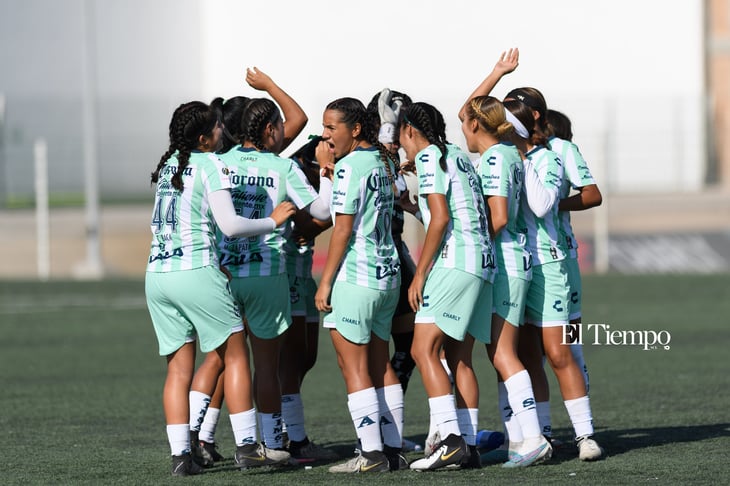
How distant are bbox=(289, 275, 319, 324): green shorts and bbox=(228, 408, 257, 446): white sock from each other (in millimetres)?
869

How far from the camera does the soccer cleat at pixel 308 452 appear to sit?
7.17 meters

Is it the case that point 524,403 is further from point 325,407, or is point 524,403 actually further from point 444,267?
point 325,407

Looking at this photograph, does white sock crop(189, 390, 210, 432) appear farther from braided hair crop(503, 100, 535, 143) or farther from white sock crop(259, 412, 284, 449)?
braided hair crop(503, 100, 535, 143)

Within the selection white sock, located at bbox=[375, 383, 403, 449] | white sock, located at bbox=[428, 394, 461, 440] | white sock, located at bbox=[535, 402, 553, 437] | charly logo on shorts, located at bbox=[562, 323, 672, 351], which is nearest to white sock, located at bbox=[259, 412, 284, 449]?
white sock, located at bbox=[375, 383, 403, 449]

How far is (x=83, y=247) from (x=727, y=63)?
20.2 meters

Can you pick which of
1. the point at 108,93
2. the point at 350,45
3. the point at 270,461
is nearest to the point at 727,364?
the point at 270,461

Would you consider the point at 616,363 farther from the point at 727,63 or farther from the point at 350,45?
the point at 727,63

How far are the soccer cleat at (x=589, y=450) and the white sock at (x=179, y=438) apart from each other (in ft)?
6.64

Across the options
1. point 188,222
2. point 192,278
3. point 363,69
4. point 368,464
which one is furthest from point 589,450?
point 363,69

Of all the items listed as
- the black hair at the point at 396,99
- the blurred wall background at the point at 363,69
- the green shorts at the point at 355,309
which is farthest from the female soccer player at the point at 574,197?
the blurred wall background at the point at 363,69

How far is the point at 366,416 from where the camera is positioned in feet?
21.5

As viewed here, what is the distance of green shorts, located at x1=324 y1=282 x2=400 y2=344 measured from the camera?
6.54 metres

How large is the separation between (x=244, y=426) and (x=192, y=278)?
78cm

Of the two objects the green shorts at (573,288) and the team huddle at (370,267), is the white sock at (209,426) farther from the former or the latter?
the green shorts at (573,288)
